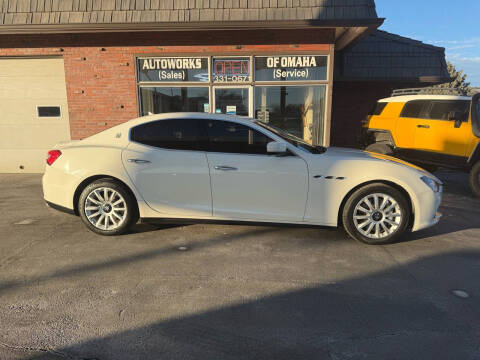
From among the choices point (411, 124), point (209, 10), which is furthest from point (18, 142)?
point (411, 124)

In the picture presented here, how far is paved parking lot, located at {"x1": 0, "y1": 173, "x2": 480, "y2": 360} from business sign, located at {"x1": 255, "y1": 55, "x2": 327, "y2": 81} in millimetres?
5346

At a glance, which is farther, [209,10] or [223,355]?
[209,10]

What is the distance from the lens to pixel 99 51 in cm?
873

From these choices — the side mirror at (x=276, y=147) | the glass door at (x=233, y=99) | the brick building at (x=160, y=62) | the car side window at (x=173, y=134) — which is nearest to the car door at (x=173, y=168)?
the car side window at (x=173, y=134)

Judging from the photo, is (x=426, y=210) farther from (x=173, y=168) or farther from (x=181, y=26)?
(x=181, y=26)

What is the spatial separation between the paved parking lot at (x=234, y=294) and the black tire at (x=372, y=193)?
0.39ft

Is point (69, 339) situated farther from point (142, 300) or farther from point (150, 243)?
point (150, 243)

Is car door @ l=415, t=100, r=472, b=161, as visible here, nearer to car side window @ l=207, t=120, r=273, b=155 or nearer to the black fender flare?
the black fender flare

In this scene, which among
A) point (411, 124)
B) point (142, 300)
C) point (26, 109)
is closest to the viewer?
point (142, 300)

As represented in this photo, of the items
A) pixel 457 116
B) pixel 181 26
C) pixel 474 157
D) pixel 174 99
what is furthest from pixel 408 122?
pixel 174 99

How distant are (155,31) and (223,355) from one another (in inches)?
316

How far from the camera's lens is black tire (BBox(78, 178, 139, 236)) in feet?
14.1

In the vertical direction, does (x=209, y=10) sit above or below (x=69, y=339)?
above

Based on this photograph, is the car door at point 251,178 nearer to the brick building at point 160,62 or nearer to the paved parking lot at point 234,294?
the paved parking lot at point 234,294
